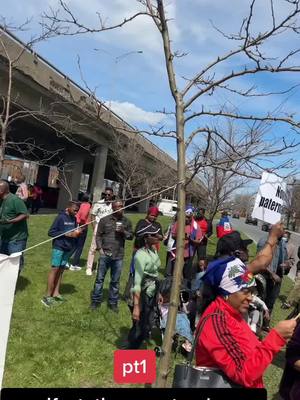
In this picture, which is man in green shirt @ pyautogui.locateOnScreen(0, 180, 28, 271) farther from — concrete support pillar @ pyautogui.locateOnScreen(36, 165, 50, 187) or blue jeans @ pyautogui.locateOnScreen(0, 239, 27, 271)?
concrete support pillar @ pyautogui.locateOnScreen(36, 165, 50, 187)

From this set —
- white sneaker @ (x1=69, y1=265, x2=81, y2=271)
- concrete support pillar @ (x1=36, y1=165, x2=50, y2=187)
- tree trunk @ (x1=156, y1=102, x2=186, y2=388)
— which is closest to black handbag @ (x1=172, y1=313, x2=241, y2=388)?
tree trunk @ (x1=156, y1=102, x2=186, y2=388)

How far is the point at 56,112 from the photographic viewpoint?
12023 mm

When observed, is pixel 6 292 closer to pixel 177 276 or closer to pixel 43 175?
pixel 177 276

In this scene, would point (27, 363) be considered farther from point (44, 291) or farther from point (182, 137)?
point (182, 137)

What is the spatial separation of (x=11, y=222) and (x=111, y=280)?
71.3 inches

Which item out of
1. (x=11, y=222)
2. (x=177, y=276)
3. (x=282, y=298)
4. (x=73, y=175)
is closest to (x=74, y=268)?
(x=11, y=222)

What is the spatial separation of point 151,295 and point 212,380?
337cm

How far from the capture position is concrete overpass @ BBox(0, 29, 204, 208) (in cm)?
394

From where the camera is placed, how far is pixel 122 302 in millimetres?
8039

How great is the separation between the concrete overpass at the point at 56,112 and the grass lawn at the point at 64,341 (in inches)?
99.2

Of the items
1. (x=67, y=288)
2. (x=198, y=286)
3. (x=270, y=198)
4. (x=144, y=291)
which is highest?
(x=270, y=198)

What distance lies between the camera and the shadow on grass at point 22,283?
794cm
